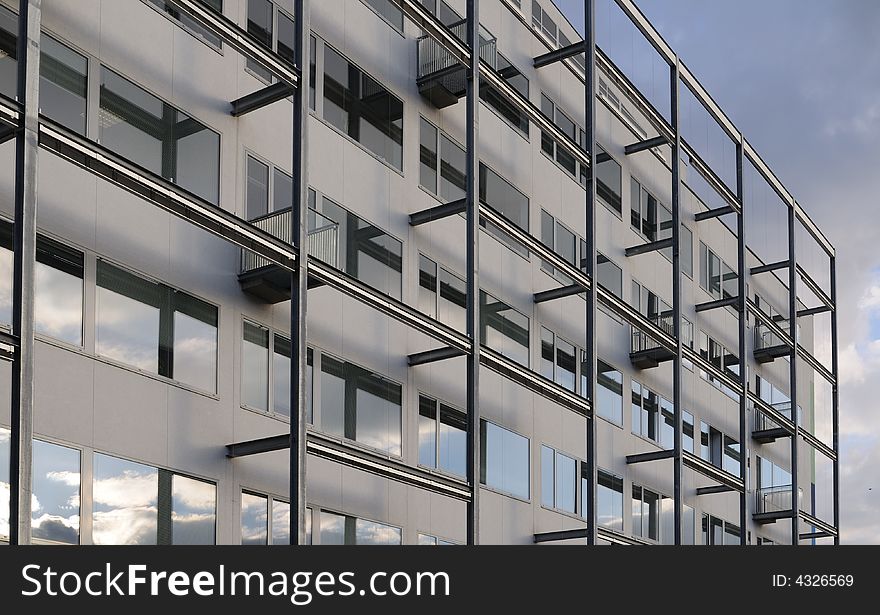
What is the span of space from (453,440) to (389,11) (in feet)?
35.8

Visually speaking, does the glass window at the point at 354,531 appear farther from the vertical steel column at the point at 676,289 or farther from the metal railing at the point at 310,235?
the vertical steel column at the point at 676,289

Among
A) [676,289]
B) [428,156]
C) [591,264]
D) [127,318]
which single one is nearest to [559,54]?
[591,264]

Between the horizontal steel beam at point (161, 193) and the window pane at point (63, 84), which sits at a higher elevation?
the window pane at point (63, 84)

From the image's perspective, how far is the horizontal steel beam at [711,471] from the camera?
42.6 meters

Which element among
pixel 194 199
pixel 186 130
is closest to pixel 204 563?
pixel 194 199

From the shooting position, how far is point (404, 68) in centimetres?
3353

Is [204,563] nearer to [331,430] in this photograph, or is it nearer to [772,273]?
[331,430]

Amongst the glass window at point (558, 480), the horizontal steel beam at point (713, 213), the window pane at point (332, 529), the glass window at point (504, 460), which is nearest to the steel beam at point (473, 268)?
the glass window at point (504, 460)

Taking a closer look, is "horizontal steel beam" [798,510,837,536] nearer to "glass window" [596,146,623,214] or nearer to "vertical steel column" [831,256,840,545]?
"vertical steel column" [831,256,840,545]

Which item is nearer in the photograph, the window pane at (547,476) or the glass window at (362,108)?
the glass window at (362,108)

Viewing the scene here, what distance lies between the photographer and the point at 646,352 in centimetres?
4297

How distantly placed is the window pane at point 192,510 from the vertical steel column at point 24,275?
4.85m

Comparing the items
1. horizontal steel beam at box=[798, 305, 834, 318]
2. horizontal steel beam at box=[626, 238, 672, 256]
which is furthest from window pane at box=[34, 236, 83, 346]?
horizontal steel beam at box=[798, 305, 834, 318]

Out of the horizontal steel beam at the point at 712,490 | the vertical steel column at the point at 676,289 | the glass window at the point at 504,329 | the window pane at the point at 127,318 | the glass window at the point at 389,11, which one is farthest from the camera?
the horizontal steel beam at the point at 712,490
